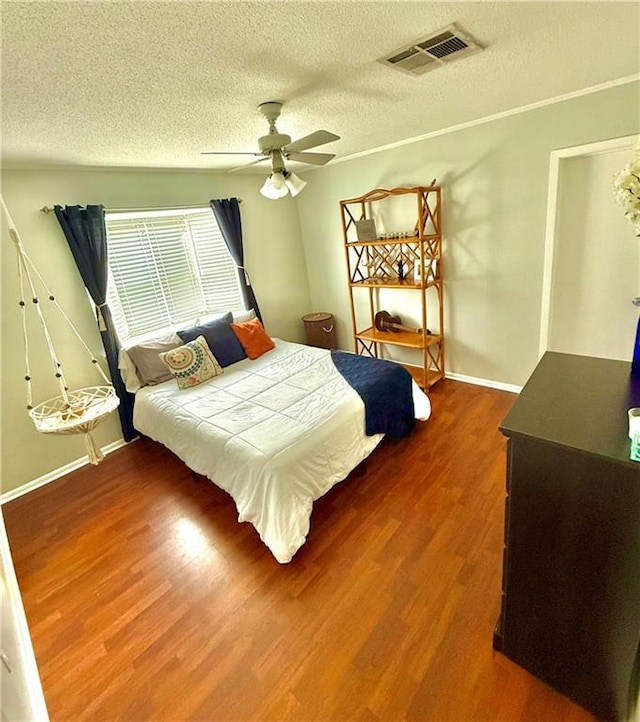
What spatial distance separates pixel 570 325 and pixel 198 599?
3.36 metres

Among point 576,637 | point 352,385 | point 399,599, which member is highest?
point 352,385

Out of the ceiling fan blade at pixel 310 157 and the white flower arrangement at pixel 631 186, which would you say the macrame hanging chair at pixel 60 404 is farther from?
the white flower arrangement at pixel 631 186

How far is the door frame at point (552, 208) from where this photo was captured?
7.89 ft

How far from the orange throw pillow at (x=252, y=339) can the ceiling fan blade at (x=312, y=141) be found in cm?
180

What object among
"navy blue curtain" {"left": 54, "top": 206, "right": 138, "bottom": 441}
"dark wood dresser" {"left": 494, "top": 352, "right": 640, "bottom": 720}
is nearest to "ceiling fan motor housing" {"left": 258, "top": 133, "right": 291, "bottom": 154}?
"navy blue curtain" {"left": 54, "top": 206, "right": 138, "bottom": 441}

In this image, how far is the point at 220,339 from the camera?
335 cm

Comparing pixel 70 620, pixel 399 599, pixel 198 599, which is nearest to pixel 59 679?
pixel 70 620

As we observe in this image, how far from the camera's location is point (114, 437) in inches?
130

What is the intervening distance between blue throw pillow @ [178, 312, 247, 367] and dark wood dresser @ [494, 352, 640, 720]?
2.58 m

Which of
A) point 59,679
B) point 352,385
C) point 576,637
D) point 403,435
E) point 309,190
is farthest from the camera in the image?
point 309,190

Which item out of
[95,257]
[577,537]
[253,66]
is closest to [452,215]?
[253,66]

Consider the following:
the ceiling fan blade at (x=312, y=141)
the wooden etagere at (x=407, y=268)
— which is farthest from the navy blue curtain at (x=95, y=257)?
the wooden etagere at (x=407, y=268)

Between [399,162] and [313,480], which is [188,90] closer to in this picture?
[313,480]

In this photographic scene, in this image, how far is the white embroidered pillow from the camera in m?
2.96
